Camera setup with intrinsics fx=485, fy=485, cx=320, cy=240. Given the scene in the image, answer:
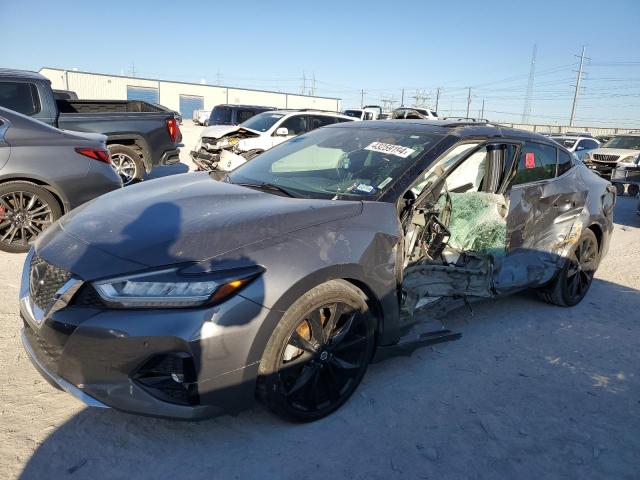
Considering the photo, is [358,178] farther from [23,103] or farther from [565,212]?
[23,103]

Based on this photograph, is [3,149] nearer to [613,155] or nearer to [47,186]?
[47,186]

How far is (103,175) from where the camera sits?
5395 mm

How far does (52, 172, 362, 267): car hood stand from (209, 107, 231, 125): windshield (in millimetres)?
15040

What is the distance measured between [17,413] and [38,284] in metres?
0.75

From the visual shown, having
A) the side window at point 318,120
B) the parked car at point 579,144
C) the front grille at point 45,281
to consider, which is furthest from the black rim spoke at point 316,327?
the parked car at point 579,144

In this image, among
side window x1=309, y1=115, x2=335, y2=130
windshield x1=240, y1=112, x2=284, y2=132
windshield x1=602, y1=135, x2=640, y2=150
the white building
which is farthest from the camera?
the white building

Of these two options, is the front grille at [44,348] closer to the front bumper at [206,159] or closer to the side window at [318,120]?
the front bumper at [206,159]

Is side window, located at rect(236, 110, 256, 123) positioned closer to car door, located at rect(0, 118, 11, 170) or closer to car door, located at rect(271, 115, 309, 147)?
car door, located at rect(271, 115, 309, 147)

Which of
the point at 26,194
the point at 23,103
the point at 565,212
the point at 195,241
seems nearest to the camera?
the point at 195,241

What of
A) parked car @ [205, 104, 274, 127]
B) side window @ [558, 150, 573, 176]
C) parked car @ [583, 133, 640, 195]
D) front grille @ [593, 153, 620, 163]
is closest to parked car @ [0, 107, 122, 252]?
side window @ [558, 150, 573, 176]

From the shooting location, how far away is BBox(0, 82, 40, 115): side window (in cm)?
689

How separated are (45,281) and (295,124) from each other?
10966mm

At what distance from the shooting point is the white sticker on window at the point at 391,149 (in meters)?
3.39

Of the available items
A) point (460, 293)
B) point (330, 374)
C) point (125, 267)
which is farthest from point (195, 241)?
point (460, 293)
